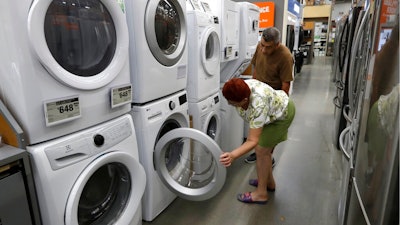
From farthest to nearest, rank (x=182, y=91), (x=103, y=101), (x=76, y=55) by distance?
(x=182, y=91) → (x=103, y=101) → (x=76, y=55)

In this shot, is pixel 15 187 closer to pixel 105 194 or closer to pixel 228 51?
pixel 105 194

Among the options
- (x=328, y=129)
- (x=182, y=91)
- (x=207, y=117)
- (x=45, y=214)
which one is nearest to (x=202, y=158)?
(x=207, y=117)

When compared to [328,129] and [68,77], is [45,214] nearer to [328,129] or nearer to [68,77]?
[68,77]

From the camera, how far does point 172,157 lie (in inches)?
89.2

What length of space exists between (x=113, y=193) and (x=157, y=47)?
0.97 metres

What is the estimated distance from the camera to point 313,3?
48.3 ft

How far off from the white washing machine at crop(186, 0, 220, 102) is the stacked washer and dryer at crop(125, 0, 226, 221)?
0.36 ft

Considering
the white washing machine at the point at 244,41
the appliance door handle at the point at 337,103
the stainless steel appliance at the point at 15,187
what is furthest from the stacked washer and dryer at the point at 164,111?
the appliance door handle at the point at 337,103

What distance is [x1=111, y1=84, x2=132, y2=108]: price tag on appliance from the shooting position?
1.47 metres

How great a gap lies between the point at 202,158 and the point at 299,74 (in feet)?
27.6

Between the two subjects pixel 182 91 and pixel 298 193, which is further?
pixel 298 193

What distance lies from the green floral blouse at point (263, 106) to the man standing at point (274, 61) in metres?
0.61

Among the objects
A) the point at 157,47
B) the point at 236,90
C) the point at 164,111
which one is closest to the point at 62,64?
the point at 157,47

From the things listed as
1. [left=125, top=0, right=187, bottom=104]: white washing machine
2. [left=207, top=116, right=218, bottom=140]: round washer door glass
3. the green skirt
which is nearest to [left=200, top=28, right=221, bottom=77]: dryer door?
[left=125, top=0, right=187, bottom=104]: white washing machine
